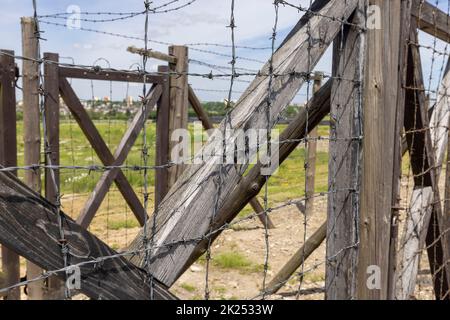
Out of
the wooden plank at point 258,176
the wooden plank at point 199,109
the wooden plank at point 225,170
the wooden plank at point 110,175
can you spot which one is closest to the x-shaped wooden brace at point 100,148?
the wooden plank at point 110,175

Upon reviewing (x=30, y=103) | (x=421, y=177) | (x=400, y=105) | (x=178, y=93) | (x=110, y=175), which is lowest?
(x=110, y=175)

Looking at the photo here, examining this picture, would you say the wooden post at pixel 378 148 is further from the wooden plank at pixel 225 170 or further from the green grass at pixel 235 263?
the green grass at pixel 235 263

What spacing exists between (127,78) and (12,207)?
353 cm

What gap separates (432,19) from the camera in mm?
2646

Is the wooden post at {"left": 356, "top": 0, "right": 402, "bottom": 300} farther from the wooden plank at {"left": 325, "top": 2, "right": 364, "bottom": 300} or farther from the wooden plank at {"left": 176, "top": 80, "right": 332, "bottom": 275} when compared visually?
the wooden plank at {"left": 176, "top": 80, "right": 332, "bottom": 275}

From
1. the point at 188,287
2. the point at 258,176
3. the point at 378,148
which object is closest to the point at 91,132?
the point at 188,287

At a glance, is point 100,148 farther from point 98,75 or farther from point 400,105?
point 400,105

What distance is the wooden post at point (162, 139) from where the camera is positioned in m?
5.06

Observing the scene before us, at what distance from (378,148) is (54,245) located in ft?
4.98

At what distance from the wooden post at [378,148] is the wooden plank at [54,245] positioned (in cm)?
119

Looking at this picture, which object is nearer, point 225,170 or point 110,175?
point 225,170

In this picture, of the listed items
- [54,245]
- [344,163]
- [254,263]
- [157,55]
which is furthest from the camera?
[254,263]
